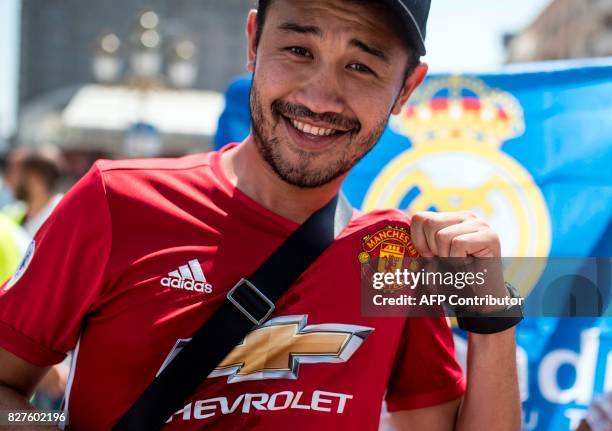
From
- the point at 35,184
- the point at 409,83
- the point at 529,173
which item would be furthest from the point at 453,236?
the point at 35,184

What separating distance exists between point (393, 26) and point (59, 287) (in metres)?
0.98

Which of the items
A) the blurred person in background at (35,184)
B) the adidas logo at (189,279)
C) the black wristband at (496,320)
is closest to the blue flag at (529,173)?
the black wristband at (496,320)

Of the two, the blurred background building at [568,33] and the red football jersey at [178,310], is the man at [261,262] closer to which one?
the red football jersey at [178,310]

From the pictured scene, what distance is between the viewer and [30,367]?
1.53 metres

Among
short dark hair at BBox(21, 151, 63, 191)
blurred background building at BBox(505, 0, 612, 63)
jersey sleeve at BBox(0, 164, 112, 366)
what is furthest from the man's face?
blurred background building at BBox(505, 0, 612, 63)

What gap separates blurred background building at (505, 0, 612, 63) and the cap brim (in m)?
37.8

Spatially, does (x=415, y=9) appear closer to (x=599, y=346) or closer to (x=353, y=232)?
(x=353, y=232)

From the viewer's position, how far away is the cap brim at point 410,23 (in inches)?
64.4

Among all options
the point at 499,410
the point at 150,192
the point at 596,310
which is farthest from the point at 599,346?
the point at 150,192

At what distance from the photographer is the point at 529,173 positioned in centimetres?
254

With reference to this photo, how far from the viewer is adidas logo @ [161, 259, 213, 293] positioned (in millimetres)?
1557

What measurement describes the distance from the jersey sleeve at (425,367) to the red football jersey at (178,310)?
0.24 ft

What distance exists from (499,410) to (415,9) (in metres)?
1.00

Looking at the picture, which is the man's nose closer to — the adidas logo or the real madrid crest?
the adidas logo
